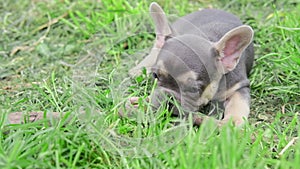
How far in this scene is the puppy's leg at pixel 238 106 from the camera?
4605mm

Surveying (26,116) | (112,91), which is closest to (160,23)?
(112,91)

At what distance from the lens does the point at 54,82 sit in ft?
17.2

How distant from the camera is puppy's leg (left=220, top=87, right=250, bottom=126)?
461cm

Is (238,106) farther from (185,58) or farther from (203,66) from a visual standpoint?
(185,58)

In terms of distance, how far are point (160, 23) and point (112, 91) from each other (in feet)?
2.94

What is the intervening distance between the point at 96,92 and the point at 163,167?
4.52 ft

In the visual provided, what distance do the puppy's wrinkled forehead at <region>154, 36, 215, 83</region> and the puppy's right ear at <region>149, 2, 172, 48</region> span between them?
0.22 metres

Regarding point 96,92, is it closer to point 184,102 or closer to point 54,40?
point 184,102

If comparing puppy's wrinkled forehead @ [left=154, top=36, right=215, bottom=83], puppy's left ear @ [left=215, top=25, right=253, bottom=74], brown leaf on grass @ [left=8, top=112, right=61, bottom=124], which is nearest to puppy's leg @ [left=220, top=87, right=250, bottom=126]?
puppy's left ear @ [left=215, top=25, right=253, bottom=74]

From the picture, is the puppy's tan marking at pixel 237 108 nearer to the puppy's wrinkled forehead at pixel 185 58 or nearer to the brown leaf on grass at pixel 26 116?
the puppy's wrinkled forehead at pixel 185 58

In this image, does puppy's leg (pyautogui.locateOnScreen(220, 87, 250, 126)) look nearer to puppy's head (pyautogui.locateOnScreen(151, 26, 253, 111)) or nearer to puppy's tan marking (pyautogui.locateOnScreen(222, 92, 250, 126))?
puppy's tan marking (pyautogui.locateOnScreen(222, 92, 250, 126))

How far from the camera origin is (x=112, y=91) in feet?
15.1

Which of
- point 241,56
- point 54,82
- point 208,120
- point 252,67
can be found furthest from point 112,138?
point 252,67

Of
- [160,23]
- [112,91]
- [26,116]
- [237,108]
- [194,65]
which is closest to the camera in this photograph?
[26,116]
